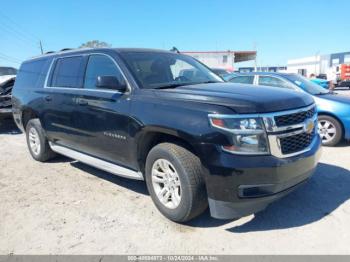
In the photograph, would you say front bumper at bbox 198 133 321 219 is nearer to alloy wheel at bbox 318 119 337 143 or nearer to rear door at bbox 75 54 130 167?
rear door at bbox 75 54 130 167

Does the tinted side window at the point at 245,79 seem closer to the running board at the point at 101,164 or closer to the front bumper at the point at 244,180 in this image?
the running board at the point at 101,164

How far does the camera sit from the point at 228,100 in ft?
10.0

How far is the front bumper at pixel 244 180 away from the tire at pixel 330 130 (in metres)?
4.06

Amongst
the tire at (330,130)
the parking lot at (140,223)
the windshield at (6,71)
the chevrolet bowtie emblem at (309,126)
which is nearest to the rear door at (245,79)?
the tire at (330,130)

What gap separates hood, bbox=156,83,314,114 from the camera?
2971 mm

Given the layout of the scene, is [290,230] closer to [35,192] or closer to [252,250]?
[252,250]

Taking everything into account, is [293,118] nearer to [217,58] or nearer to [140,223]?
[140,223]

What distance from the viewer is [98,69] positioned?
4.42 m

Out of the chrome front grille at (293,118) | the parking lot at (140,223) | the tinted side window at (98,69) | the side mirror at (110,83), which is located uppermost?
the tinted side window at (98,69)

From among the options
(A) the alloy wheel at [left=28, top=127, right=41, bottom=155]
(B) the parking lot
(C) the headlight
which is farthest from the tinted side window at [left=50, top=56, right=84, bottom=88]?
(C) the headlight

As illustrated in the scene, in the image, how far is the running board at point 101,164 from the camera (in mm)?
3959

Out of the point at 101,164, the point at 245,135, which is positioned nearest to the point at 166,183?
the point at 245,135

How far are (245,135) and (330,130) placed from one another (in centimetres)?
458

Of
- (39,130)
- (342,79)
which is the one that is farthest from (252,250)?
(342,79)
